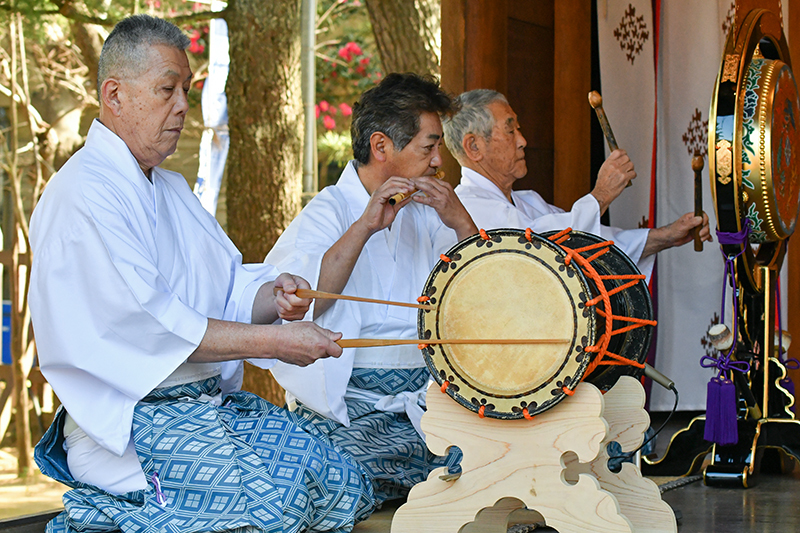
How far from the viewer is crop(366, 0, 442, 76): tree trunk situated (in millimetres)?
5441

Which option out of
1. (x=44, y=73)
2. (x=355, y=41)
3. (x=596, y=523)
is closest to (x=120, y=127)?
(x=596, y=523)

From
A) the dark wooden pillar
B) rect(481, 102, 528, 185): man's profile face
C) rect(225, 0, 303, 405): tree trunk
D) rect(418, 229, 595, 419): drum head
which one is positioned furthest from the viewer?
rect(225, 0, 303, 405): tree trunk

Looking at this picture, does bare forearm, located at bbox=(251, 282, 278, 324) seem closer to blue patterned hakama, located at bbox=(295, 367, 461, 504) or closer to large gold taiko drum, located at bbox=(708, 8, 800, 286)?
blue patterned hakama, located at bbox=(295, 367, 461, 504)

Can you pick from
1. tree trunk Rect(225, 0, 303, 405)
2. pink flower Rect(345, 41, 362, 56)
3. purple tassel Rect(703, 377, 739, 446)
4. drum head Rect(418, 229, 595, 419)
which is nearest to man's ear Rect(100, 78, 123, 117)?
drum head Rect(418, 229, 595, 419)

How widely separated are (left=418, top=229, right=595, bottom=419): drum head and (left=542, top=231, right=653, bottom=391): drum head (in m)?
0.16

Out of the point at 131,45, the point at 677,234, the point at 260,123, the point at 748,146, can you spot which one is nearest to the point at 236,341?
the point at 131,45

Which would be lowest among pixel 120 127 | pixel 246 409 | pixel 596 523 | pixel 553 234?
pixel 596 523

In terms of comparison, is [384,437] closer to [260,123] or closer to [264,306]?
[264,306]

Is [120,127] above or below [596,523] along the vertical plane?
above

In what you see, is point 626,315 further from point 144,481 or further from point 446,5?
point 446,5

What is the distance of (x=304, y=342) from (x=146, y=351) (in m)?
0.33

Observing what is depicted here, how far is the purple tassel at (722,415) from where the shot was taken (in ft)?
9.14

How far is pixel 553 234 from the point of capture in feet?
7.41

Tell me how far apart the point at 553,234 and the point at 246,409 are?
0.86 m
